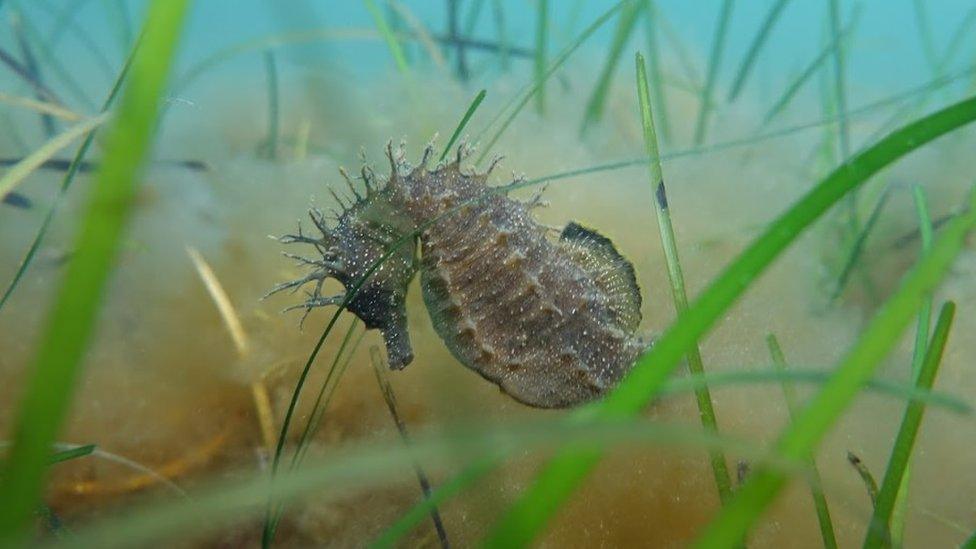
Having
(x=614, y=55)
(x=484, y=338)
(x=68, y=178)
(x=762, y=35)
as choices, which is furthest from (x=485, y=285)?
(x=762, y=35)

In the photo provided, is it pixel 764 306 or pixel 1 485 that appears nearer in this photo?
pixel 1 485

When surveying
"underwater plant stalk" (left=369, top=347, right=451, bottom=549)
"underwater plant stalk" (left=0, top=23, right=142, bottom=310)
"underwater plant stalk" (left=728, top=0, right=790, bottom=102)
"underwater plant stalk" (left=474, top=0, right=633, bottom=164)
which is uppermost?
"underwater plant stalk" (left=728, top=0, right=790, bottom=102)

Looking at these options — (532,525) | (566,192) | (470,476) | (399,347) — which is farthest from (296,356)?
(532,525)

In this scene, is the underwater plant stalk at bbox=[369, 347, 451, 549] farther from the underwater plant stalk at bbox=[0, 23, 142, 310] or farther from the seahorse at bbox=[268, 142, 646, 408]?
the underwater plant stalk at bbox=[0, 23, 142, 310]

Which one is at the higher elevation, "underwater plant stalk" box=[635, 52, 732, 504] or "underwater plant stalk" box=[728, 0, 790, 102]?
"underwater plant stalk" box=[728, 0, 790, 102]

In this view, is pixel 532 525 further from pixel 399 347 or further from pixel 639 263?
pixel 639 263

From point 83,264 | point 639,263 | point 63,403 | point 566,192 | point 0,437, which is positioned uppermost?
point 566,192

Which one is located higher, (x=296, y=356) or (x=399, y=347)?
(x=399, y=347)

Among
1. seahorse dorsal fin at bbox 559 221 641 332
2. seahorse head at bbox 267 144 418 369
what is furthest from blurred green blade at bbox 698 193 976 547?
seahorse head at bbox 267 144 418 369
